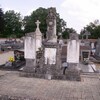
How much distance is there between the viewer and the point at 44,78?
10.1m

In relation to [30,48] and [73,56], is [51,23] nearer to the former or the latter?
[30,48]

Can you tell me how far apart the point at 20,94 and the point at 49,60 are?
10.6 feet

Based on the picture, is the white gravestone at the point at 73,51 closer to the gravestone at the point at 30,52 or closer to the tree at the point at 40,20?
the gravestone at the point at 30,52

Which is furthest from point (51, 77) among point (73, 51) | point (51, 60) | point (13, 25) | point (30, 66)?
point (13, 25)

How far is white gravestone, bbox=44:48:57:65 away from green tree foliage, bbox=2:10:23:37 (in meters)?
48.1

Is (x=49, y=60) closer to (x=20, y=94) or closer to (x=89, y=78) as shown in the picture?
(x=89, y=78)

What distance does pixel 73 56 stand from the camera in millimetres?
10133

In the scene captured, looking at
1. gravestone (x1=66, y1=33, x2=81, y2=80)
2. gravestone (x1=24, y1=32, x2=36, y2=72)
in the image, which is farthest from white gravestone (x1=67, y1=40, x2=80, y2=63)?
gravestone (x1=24, y1=32, x2=36, y2=72)

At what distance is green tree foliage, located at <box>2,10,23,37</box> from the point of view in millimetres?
59500

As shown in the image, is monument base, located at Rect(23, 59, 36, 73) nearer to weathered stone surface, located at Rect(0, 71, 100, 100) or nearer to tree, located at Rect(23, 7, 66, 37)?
weathered stone surface, located at Rect(0, 71, 100, 100)

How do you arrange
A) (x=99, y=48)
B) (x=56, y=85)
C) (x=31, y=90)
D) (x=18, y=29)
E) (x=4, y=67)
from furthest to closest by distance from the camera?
(x=18, y=29) < (x=99, y=48) < (x=4, y=67) < (x=56, y=85) < (x=31, y=90)

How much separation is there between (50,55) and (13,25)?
52.7 m

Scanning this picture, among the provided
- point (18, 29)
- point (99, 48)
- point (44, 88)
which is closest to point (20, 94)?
point (44, 88)

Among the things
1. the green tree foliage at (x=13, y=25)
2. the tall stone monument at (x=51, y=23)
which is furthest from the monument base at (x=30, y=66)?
the green tree foliage at (x=13, y=25)
